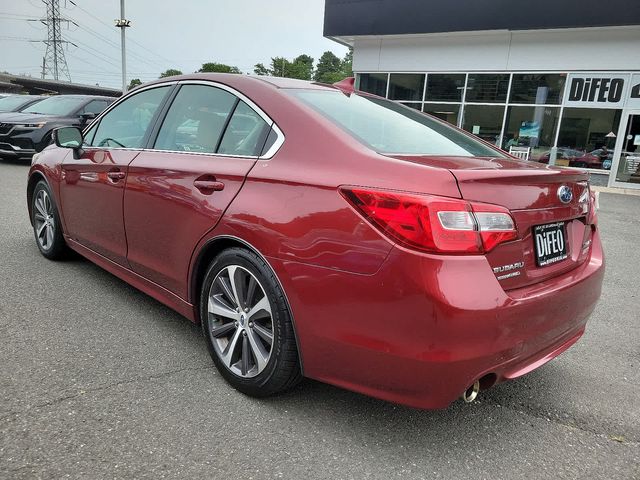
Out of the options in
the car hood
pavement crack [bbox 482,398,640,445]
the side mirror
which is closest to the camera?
pavement crack [bbox 482,398,640,445]

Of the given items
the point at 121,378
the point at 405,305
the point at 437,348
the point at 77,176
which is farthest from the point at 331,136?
the point at 77,176

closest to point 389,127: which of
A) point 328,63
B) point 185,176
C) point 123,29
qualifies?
point 185,176

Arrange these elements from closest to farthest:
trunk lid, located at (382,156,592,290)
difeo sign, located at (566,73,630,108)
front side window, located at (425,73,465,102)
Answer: trunk lid, located at (382,156,592,290) → difeo sign, located at (566,73,630,108) → front side window, located at (425,73,465,102)

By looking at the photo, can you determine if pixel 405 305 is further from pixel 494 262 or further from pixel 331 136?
pixel 331 136

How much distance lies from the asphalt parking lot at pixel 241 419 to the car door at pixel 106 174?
0.59 metres

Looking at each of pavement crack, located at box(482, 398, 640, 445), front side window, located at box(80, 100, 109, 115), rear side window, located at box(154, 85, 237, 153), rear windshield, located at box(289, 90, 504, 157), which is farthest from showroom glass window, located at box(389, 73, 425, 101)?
pavement crack, located at box(482, 398, 640, 445)

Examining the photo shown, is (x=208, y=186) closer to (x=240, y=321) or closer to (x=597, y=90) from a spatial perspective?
(x=240, y=321)

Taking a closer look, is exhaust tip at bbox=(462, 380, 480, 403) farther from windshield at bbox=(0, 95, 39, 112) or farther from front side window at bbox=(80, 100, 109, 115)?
windshield at bbox=(0, 95, 39, 112)

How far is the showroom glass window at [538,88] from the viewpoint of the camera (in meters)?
15.7

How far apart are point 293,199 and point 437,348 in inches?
34.5

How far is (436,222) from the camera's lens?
1923mm

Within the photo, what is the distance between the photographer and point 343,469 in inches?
83.0

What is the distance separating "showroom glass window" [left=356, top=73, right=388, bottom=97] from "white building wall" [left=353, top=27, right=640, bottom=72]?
0.28 m

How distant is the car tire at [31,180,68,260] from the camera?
14.6 ft
